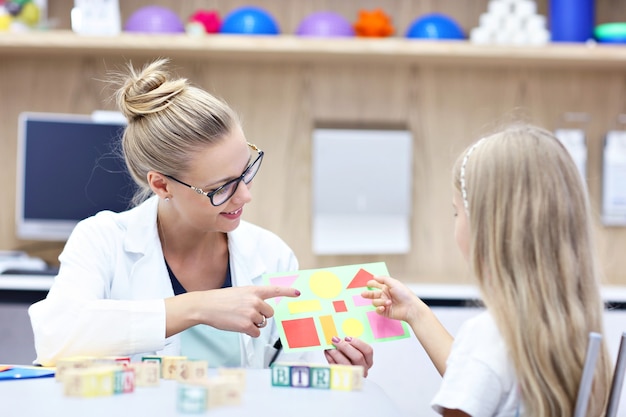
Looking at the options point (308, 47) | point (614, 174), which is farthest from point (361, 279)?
point (614, 174)

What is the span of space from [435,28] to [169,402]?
7.00 ft

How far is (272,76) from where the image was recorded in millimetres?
3254

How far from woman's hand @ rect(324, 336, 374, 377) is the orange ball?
1.71 m

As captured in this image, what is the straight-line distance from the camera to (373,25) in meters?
3.05

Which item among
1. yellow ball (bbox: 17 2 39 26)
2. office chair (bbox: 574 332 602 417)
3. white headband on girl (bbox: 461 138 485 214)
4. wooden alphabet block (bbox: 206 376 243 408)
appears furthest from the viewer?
yellow ball (bbox: 17 2 39 26)

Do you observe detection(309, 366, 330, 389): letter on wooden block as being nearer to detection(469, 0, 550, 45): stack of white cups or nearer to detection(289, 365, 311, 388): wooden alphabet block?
detection(289, 365, 311, 388): wooden alphabet block

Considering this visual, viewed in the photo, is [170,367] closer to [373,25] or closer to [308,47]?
[308,47]

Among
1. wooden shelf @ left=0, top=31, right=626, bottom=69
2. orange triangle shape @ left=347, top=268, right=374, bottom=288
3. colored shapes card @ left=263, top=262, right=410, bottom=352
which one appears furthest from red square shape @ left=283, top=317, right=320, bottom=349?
wooden shelf @ left=0, top=31, right=626, bottom=69

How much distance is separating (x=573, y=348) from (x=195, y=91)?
95cm

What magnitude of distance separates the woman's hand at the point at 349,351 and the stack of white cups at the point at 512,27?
172cm

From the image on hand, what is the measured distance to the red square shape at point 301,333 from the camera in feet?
5.08

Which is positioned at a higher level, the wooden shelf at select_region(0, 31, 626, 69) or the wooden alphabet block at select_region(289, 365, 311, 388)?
the wooden shelf at select_region(0, 31, 626, 69)

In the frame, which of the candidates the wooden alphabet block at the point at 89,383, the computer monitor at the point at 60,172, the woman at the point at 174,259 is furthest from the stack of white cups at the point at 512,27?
the wooden alphabet block at the point at 89,383

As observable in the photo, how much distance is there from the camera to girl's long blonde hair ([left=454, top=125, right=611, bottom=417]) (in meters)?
1.16
